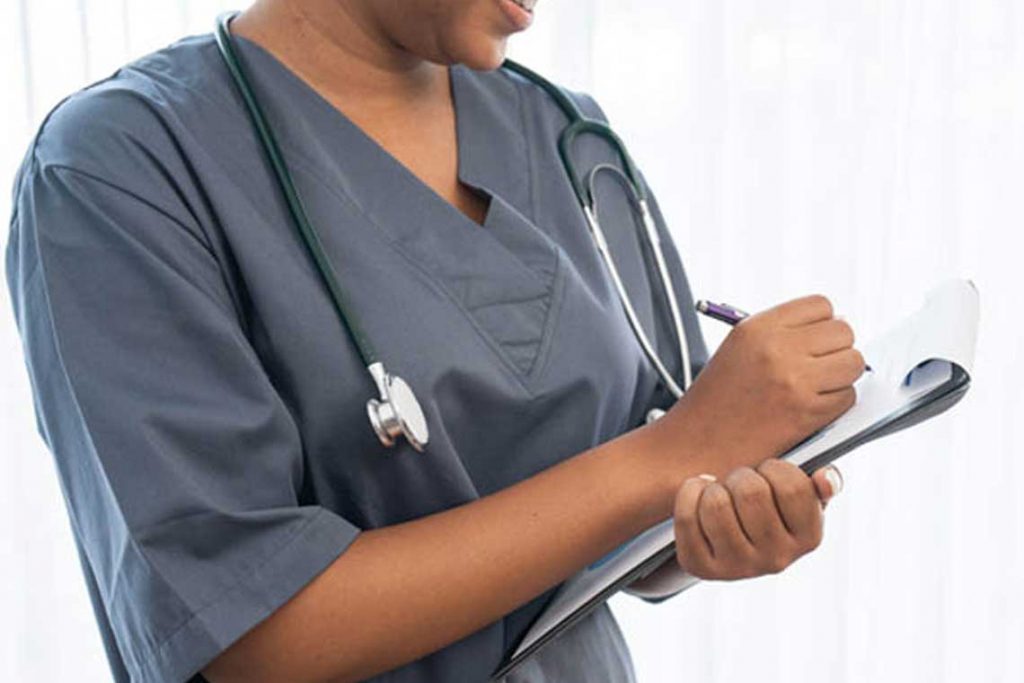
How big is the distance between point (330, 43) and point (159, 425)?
282 mm

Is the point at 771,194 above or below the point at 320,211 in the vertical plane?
below

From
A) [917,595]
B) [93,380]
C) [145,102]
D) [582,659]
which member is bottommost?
[917,595]

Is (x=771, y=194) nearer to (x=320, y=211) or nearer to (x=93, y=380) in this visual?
(x=320, y=211)

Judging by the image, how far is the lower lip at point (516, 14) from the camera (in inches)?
37.3

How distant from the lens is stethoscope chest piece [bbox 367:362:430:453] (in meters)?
0.84

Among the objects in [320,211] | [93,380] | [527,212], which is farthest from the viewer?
[527,212]

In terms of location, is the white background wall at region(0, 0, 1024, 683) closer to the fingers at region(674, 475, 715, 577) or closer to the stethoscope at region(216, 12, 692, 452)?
the stethoscope at region(216, 12, 692, 452)

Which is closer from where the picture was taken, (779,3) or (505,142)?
(505,142)

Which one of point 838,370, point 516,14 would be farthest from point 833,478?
point 516,14

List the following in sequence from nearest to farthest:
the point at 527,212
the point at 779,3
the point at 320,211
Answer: the point at 320,211, the point at 527,212, the point at 779,3

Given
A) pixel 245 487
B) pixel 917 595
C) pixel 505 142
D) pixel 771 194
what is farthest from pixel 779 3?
pixel 245 487

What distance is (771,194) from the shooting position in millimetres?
1873

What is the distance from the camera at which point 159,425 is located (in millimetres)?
831

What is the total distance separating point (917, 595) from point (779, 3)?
71 cm
